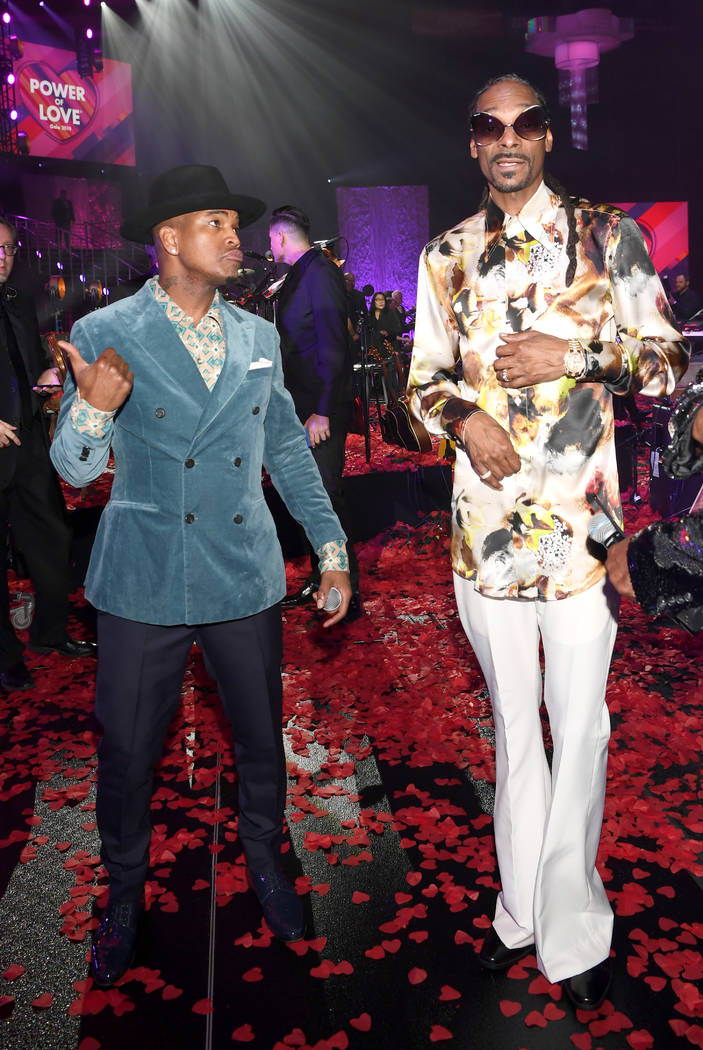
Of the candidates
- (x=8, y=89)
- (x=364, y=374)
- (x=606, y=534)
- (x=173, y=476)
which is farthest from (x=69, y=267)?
(x=606, y=534)

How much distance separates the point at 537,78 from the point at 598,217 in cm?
2243

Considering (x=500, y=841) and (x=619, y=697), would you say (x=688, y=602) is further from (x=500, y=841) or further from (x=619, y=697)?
A: (x=619, y=697)

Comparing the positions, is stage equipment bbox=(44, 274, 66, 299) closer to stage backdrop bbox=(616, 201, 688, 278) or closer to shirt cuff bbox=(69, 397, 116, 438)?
stage backdrop bbox=(616, 201, 688, 278)

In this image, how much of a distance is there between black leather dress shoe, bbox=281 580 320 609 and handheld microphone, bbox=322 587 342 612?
12.1ft

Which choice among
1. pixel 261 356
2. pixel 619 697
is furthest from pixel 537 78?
pixel 261 356

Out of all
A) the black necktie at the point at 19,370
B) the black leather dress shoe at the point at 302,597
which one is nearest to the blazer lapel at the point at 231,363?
the black necktie at the point at 19,370

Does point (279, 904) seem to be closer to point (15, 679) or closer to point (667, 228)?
point (15, 679)

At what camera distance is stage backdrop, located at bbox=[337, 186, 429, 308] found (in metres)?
23.3

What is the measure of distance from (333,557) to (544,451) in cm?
82

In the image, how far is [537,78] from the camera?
22.3 metres

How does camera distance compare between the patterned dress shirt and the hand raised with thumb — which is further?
the patterned dress shirt

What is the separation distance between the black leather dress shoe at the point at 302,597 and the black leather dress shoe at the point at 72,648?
1397 millimetres

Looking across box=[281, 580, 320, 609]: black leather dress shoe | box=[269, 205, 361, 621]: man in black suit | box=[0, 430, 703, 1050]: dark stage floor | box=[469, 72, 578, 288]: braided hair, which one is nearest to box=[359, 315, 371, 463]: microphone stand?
box=[281, 580, 320, 609]: black leather dress shoe

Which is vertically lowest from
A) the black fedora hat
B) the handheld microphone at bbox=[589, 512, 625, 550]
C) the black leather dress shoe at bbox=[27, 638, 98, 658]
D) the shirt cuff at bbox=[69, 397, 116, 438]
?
the black leather dress shoe at bbox=[27, 638, 98, 658]
